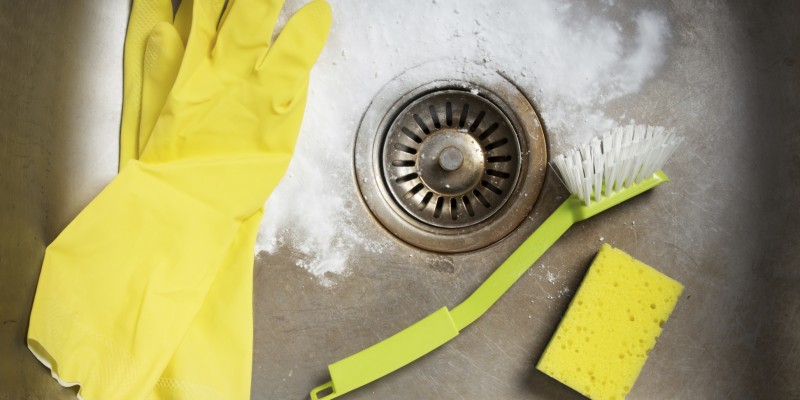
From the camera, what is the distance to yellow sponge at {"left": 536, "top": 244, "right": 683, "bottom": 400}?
2.36ft

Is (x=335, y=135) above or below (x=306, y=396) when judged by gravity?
above

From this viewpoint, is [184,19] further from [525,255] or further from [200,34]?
[525,255]

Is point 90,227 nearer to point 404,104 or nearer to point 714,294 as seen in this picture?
point 404,104

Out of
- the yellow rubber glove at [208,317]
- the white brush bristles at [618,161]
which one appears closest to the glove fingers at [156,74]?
the yellow rubber glove at [208,317]

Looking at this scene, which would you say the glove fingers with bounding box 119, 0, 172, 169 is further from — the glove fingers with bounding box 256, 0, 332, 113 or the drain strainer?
the drain strainer

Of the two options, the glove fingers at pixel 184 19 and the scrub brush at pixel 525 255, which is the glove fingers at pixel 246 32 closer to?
the glove fingers at pixel 184 19

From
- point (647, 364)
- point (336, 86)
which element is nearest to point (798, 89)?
point (647, 364)

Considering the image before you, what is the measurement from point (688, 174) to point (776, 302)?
0.18 meters

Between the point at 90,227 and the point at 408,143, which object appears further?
the point at 408,143

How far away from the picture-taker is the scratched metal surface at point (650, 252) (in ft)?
2.40

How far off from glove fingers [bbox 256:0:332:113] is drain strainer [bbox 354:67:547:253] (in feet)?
0.31

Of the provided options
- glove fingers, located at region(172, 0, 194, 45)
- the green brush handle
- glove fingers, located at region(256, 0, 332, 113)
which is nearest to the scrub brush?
the green brush handle

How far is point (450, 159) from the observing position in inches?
30.0

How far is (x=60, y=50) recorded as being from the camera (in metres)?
0.71
